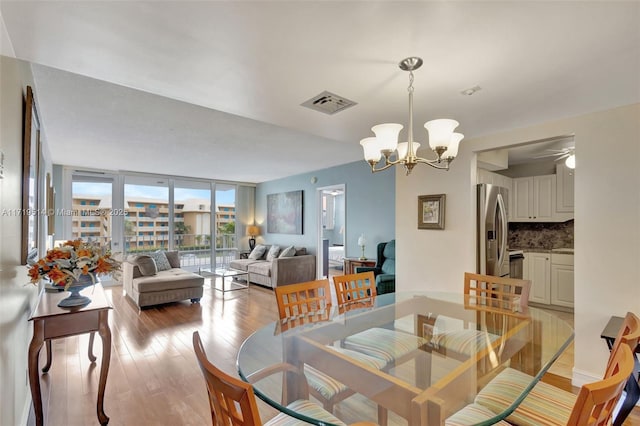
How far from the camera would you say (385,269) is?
15.1 ft

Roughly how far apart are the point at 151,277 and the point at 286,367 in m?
4.14

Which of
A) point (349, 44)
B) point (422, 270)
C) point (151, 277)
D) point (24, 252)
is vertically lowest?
point (151, 277)

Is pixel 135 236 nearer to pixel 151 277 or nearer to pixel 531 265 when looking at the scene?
pixel 151 277

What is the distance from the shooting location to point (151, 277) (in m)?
4.80

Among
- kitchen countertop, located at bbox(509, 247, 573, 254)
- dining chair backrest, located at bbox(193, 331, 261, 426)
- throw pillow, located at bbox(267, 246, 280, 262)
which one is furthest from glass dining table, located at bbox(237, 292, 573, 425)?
throw pillow, located at bbox(267, 246, 280, 262)

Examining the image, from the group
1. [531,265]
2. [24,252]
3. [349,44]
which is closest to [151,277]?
[24,252]

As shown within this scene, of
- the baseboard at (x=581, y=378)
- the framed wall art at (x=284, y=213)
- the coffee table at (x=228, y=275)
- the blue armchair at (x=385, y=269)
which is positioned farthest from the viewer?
the framed wall art at (x=284, y=213)

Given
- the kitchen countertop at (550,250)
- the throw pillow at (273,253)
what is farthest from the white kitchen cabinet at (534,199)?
the throw pillow at (273,253)

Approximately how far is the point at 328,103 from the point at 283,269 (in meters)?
4.16

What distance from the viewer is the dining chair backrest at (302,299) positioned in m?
2.08

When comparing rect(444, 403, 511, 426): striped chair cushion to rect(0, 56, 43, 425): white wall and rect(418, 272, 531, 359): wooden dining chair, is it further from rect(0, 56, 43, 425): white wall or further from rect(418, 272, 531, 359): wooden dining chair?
rect(0, 56, 43, 425): white wall

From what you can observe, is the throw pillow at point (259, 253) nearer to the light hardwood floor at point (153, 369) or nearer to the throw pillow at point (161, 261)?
the throw pillow at point (161, 261)

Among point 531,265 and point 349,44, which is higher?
point 349,44

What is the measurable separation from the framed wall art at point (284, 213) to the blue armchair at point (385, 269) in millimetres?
2563
